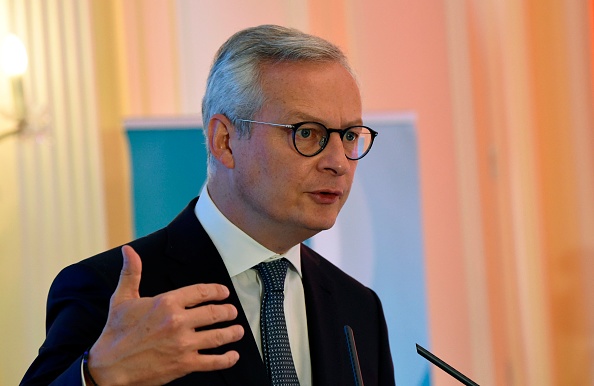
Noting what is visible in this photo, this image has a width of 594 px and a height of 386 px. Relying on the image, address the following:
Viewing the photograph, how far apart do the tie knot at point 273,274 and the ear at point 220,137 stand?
0.98ft

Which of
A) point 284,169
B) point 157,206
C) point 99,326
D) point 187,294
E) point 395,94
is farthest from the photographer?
point 395,94

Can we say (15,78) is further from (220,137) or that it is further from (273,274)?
(273,274)

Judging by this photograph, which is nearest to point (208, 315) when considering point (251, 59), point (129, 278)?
point (129, 278)

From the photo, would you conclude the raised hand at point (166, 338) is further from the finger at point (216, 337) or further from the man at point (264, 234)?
the man at point (264, 234)

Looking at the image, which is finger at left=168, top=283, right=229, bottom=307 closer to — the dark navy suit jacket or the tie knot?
the dark navy suit jacket

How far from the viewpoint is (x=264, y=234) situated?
2254 mm

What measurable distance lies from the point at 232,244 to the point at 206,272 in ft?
0.38

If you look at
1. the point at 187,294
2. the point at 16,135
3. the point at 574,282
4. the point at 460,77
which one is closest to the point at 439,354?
the point at 574,282

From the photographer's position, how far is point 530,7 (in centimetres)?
520

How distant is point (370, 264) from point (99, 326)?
2.22 m

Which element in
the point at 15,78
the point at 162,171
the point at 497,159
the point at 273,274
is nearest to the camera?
the point at 273,274

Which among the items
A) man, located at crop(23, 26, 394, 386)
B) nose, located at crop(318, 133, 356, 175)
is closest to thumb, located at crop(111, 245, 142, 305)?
man, located at crop(23, 26, 394, 386)

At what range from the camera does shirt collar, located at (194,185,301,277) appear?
2.21 m

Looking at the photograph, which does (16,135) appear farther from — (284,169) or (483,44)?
(483,44)
